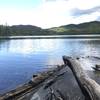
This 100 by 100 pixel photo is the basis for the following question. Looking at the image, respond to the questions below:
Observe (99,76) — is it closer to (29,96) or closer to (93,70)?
(93,70)

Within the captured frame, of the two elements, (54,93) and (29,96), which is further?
(29,96)

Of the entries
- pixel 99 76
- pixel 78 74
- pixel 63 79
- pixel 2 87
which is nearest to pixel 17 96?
pixel 63 79

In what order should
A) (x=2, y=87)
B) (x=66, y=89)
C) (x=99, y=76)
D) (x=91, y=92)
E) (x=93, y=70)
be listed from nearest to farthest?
(x=91, y=92) < (x=66, y=89) < (x=99, y=76) < (x=93, y=70) < (x=2, y=87)

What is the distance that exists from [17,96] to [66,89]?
2731 mm

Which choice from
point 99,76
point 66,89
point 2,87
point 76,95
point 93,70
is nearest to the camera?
point 76,95

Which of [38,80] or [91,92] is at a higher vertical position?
[91,92]

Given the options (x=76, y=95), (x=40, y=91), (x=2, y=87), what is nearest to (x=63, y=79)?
(x=40, y=91)

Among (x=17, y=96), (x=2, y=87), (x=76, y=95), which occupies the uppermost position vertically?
(x=76, y=95)

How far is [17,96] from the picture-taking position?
1320 centimetres

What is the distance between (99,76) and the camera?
46.6 ft

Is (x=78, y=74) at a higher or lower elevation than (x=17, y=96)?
higher

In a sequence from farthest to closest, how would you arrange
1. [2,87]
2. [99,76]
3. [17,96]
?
[2,87]
[99,76]
[17,96]

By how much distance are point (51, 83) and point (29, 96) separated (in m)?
1.42

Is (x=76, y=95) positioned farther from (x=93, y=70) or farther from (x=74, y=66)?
(x=93, y=70)
